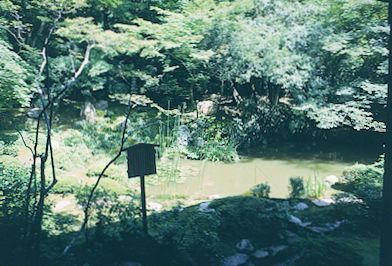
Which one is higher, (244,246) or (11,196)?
(11,196)

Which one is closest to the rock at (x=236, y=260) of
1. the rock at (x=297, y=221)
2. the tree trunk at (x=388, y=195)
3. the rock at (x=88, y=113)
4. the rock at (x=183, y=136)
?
the rock at (x=297, y=221)

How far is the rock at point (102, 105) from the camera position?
11555 millimetres

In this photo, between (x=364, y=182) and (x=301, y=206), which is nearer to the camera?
(x=301, y=206)

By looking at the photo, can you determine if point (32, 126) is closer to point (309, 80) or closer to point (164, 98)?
point (164, 98)

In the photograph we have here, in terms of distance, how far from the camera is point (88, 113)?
36.0 feet

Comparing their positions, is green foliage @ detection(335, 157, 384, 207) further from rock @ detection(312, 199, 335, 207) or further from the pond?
the pond

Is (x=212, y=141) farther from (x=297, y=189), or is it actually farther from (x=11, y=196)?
Answer: (x=11, y=196)

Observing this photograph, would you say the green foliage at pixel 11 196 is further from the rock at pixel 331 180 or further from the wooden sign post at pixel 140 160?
the rock at pixel 331 180

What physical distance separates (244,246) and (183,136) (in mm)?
5546

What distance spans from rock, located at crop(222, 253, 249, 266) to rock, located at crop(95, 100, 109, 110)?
26.9ft

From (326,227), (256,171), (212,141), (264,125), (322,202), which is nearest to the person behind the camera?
(326,227)

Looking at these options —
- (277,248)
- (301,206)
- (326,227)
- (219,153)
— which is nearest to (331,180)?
(301,206)

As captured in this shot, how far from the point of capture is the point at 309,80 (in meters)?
9.20

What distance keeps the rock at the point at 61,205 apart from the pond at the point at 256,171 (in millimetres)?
1631
